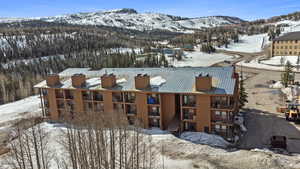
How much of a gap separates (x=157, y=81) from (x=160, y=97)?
3.23m

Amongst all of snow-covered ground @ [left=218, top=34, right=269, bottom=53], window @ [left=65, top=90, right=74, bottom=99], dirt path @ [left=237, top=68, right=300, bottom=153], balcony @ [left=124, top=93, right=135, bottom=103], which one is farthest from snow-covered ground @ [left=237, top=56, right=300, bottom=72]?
window @ [left=65, top=90, right=74, bottom=99]

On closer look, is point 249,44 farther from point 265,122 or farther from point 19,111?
point 19,111

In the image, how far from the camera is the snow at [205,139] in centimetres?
2928

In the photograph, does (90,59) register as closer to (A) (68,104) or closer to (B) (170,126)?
(A) (68,104)

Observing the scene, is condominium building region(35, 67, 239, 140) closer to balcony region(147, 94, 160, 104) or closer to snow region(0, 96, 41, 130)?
balcony region(147, 94, 160, 104)

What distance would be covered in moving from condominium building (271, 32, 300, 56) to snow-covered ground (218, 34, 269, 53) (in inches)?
1355

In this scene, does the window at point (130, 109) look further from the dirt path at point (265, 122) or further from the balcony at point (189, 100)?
the dirt path at point (265, 122)

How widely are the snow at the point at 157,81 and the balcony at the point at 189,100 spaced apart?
4.31m

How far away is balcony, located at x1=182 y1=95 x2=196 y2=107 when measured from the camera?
102 ft

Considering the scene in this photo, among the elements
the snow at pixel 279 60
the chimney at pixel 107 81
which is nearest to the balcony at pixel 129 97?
the chimney at pixel 107 81

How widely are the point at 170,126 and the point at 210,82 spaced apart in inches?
331

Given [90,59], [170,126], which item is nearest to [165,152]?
[170,126]

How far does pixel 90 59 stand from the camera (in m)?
107

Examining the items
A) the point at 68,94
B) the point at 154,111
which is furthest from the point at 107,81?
the point at 68,94
